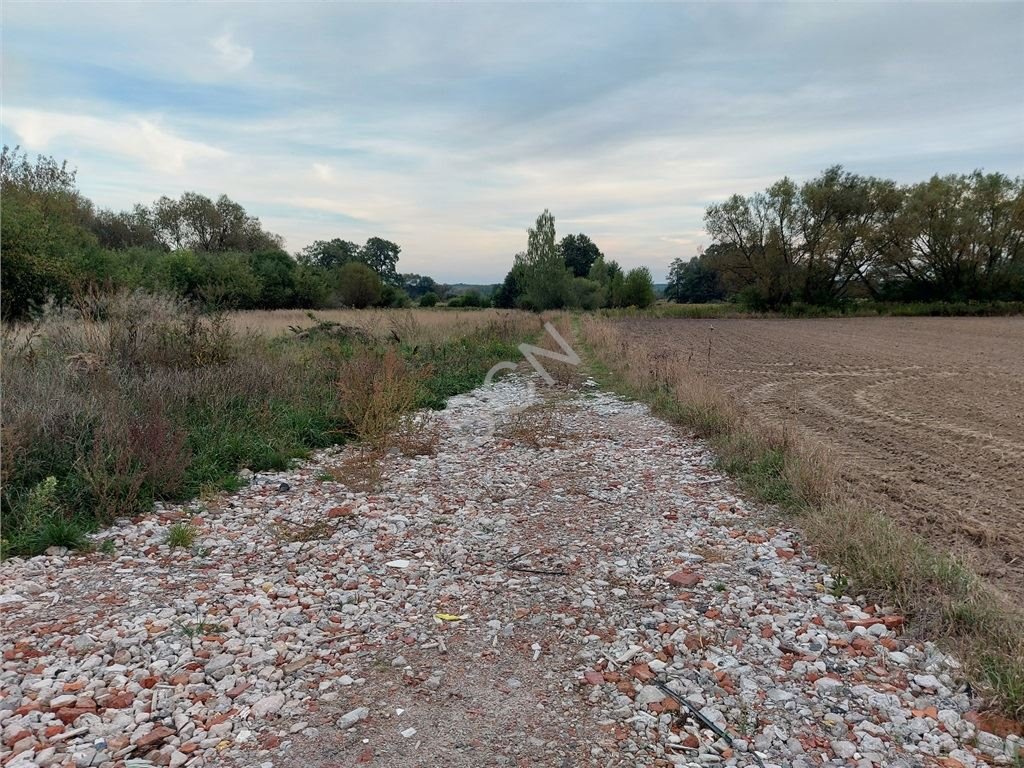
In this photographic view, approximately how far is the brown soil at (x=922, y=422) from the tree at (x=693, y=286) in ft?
213

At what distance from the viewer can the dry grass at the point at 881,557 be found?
297 cm

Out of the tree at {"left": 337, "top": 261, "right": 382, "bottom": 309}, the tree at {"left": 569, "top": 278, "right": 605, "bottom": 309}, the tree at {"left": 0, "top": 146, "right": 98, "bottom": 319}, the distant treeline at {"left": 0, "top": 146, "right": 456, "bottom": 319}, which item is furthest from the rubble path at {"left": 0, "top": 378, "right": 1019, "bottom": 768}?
the tree at {"left": 569, "top": 278, "right": 605, "bottom": 309}

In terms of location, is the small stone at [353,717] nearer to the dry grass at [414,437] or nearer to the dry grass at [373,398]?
the dry grass at [414,437]

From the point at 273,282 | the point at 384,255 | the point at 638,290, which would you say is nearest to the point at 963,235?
the point at 638,290

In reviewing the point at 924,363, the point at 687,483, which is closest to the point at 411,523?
the point at 687,483

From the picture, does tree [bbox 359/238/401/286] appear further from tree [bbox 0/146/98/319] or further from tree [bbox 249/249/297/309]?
tree [bbox 0/146/98/319]

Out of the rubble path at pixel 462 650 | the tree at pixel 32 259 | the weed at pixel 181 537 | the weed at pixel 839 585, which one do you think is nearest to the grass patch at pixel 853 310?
the tree at pixel 32 259

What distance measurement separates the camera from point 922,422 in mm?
9180

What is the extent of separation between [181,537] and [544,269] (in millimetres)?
47355

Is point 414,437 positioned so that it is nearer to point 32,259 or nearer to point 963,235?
point 32,259

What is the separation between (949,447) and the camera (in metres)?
7.53

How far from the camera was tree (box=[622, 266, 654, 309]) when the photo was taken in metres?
58.3

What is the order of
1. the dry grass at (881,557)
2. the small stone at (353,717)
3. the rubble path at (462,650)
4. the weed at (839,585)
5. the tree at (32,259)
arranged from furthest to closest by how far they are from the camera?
the tree at (32,259), the weed at (839,585), the dry grass at (881,557), the small stone at (353,717), the rubble path at (462,650)

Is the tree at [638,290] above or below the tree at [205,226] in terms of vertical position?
below
